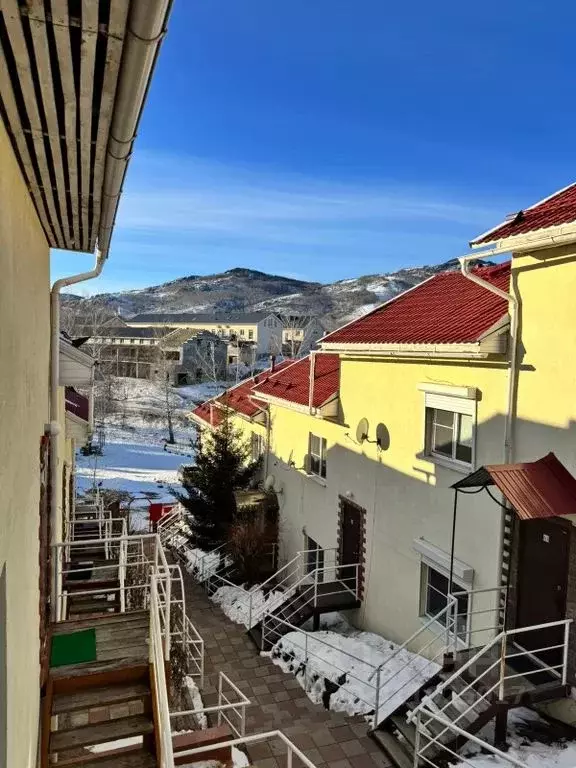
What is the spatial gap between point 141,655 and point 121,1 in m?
6.02

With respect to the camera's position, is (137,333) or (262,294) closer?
(137,333)


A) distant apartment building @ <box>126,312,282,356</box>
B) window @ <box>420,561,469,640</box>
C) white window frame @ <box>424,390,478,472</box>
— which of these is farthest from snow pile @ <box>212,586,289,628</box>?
distant apartment building @ <box>126,312,282,356</box>

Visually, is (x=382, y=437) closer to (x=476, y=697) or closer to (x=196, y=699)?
(x=476, y=697)

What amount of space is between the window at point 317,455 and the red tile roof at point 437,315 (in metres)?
3.23

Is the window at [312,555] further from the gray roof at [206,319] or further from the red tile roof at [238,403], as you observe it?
the gray roof at [206,319]

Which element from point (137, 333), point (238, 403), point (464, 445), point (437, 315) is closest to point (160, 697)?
point (464, 445)

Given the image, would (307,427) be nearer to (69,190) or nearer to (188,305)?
(69,190)

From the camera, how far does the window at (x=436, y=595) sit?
923cm

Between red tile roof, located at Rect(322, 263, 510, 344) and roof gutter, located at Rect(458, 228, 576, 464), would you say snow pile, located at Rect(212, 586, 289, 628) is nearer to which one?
red tile roof, located at Rect(322, 263, 510, 344)

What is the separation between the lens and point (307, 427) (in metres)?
15.2

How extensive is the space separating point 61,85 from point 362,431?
403 inches

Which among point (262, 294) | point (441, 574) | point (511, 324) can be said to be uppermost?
point (262, 294)

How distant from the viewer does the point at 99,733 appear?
507 centimetres

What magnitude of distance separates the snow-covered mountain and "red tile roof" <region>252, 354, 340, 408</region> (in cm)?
12380
